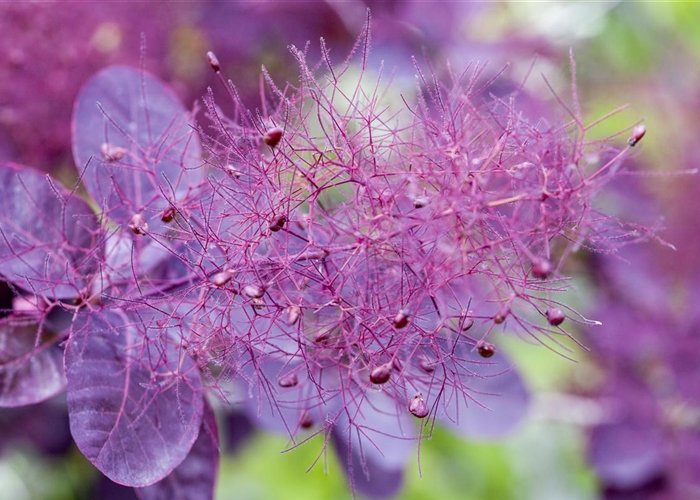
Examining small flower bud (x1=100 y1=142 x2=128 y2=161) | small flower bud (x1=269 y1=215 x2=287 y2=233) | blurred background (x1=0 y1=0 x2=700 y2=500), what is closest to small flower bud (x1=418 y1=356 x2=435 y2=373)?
small flower bud (x1=269 y1=215 x2=287 y2=233)

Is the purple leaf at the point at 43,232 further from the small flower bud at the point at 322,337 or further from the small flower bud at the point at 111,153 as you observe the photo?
the small flower bud at the point at 322,337

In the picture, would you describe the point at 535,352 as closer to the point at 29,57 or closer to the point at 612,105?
the point at 612,105

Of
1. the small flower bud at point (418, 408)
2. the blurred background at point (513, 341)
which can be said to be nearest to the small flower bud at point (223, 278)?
the small flower bud at point (418, 408)

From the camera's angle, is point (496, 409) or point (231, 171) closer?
point (231, 171)

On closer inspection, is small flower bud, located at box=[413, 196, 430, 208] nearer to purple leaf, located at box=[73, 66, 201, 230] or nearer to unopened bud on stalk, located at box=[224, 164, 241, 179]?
unopened bud on stalk, located at box=[224, 164, 241, 179]

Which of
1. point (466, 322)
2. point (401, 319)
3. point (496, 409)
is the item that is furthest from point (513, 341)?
point (401, 319)

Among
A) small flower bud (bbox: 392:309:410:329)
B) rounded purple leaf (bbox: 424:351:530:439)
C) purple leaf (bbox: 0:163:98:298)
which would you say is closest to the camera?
small flower bud (bbox: 392:309:410:329)

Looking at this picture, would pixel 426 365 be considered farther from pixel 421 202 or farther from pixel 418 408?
pixel 421 202
